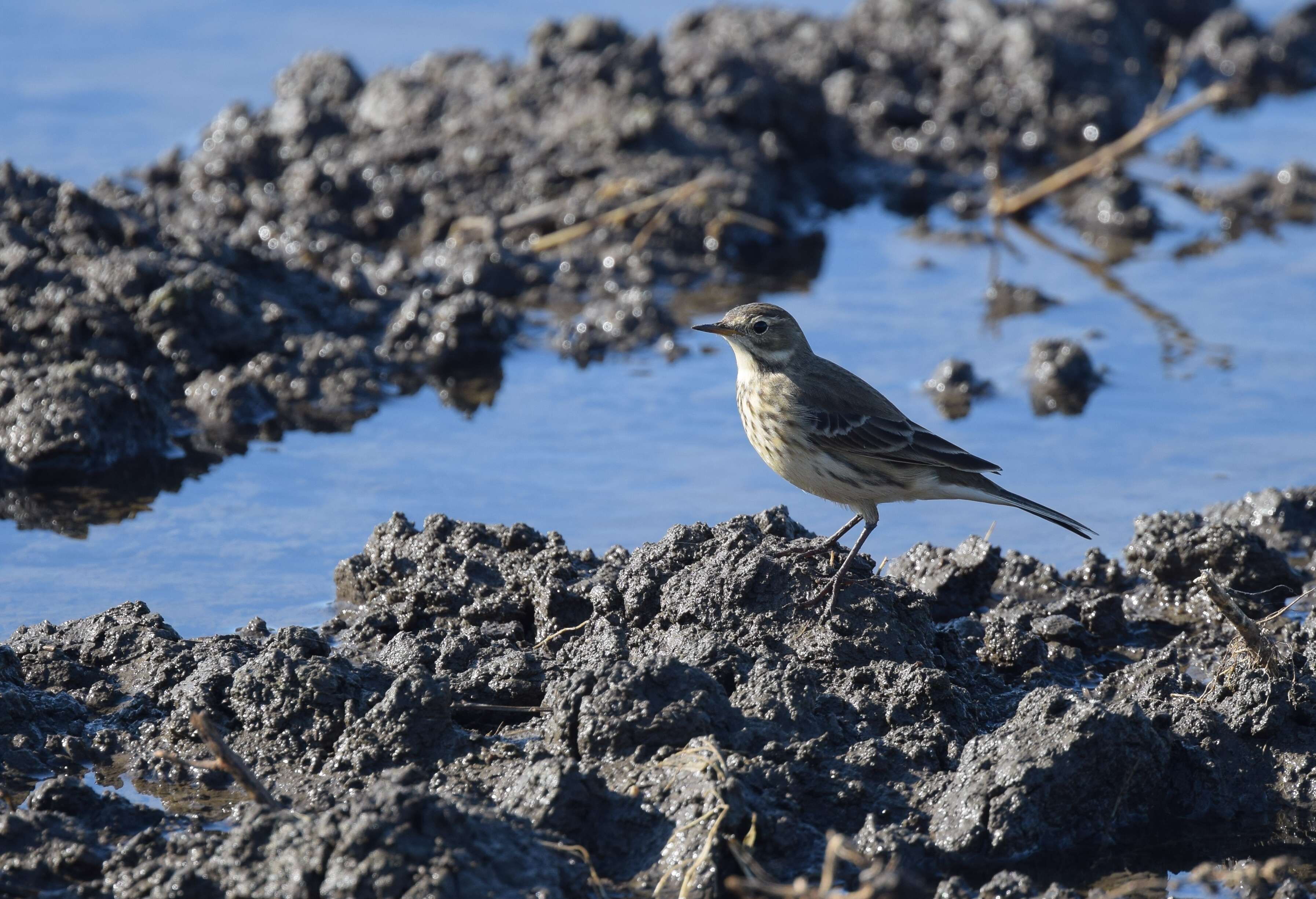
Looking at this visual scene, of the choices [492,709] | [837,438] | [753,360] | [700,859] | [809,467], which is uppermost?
[753,360]

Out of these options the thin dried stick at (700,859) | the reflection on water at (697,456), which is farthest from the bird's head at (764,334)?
the thin dried stick at (700,859)

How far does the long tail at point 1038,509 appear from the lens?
7.79m

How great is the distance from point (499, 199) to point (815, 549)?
25.1 ft

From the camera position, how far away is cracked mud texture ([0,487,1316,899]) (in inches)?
220

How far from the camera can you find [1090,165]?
15.4 m

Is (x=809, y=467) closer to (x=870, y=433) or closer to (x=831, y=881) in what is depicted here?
(x=870, y=433)

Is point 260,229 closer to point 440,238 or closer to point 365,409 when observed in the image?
point 440,238

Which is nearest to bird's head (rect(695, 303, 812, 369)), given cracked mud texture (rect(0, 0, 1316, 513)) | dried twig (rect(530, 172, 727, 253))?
cracked mud texture (rect(0, 0, 1316, 513))

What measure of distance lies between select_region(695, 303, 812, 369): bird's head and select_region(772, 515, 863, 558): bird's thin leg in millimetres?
1120

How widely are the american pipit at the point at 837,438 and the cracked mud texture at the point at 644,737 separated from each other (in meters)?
0.37

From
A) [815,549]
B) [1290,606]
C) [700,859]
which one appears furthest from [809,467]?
[700,859]

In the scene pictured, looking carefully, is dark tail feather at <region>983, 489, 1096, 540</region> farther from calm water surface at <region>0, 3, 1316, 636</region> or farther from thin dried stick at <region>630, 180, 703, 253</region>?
thin dried stick at <region>630, 180, 703, 253</region>

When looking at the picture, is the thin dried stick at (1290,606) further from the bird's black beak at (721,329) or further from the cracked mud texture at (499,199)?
the cracked mud texture at (499,199)

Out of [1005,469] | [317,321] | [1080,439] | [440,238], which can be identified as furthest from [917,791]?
[440,238]
